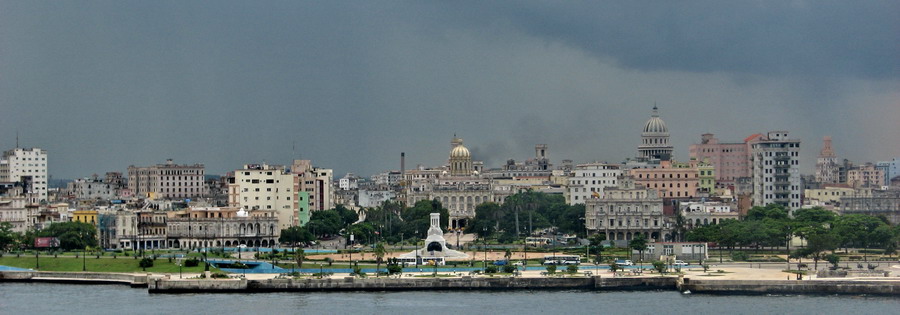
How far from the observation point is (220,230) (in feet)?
424

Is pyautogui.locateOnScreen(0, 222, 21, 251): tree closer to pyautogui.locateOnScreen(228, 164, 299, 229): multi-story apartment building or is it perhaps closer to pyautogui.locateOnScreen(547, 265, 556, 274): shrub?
pyautogui.locateOnScreen(228, 164, 299, 229): multi-story apartment building

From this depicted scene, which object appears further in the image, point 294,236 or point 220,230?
point 220,230

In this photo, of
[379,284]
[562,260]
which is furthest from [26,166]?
[379,284]

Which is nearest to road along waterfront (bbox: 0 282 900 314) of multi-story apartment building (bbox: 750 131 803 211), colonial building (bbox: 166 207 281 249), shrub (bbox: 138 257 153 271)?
shrub (bbox: 138 257 153 271)

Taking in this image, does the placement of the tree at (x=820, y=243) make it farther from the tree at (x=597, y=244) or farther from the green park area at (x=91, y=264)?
the green park area at (x=91, y=264)

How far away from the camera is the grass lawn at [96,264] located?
102m

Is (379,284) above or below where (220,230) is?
below

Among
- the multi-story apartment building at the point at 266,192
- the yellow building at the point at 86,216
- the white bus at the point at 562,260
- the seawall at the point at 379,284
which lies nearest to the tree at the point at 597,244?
the white bus at the point at 562,260

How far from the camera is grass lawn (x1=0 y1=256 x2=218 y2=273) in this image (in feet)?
336

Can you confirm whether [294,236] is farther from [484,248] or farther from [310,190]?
[310,190]

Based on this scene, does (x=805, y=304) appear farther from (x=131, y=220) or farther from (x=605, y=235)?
(x=131, y=220)

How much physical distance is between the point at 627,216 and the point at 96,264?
48705 millimetres

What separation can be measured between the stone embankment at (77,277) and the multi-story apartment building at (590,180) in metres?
75.9

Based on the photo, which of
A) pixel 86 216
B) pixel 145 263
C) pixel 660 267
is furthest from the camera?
pixel 86 216
